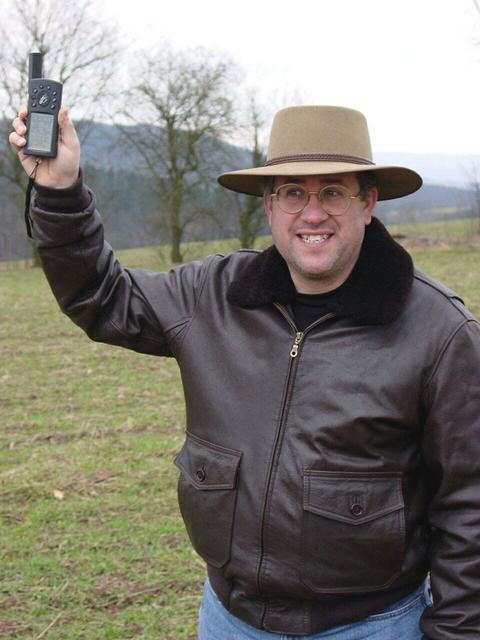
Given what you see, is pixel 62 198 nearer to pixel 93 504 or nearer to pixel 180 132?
pixel 93 504

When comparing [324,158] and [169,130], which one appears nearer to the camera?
[324,158]

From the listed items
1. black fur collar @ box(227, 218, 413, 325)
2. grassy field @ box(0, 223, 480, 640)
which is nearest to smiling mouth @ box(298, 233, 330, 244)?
black fur collar @ box(227, 218, 413, 325)

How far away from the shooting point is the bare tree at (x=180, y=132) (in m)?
27.3

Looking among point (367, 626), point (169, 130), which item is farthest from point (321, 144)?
point (169, 130)

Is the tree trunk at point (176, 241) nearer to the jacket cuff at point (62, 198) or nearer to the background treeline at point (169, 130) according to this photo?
the background treeline at point (169, 130)

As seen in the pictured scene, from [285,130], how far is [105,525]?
336 centimetres

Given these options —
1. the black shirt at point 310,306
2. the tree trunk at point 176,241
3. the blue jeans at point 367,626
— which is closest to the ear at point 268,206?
the black shirt at point 310,306

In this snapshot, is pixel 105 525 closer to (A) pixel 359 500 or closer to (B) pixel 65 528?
(B) pixel 65 528

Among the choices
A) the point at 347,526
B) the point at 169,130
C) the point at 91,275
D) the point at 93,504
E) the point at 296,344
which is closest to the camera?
the point at 347,526

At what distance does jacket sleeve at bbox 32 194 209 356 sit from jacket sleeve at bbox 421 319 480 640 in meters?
0.75

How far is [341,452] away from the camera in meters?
1.83

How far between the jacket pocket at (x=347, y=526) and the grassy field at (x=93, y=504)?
2095 mm

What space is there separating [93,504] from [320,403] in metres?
3.53

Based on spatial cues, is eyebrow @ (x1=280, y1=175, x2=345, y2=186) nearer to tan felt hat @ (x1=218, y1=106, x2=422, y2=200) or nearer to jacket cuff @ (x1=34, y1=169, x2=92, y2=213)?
tan felt hat @ (x1=218, y1=106, x2=422, y2=200)
